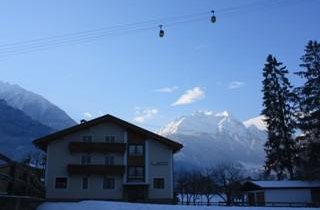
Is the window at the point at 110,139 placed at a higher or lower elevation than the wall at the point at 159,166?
higher

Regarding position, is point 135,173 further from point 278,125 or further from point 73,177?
point 278,125

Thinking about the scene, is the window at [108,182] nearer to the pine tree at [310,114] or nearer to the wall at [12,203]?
the pine tree at [310,114]

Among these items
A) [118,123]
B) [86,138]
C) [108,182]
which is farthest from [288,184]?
[86,138]

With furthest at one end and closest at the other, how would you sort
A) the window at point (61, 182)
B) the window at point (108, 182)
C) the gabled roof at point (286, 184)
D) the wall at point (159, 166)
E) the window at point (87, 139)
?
the gabled roof at point (286, 184) < the window at point (87, 139) < the wall at point (159, 166) < the window at point (108, 182) < the window at point (61, 182)

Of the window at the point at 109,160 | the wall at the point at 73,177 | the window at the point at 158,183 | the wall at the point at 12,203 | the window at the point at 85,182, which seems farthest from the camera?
the window at the point at 109,160

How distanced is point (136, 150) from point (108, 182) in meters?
4.90

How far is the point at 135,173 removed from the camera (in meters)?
52.2

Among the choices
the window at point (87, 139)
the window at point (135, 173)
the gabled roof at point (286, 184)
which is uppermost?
the window at point (87, 139)

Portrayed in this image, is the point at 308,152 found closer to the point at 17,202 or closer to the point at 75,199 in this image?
the point at 75,199

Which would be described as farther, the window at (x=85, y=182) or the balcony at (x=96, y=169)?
the window at (x=85, y=182)

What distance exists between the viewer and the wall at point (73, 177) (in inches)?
1970

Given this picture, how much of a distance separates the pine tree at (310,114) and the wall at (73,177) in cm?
2184

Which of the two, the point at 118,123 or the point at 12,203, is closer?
the point at 12,203

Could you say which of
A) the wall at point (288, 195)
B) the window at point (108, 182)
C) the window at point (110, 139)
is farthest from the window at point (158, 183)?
the wall at point (288, 195)
